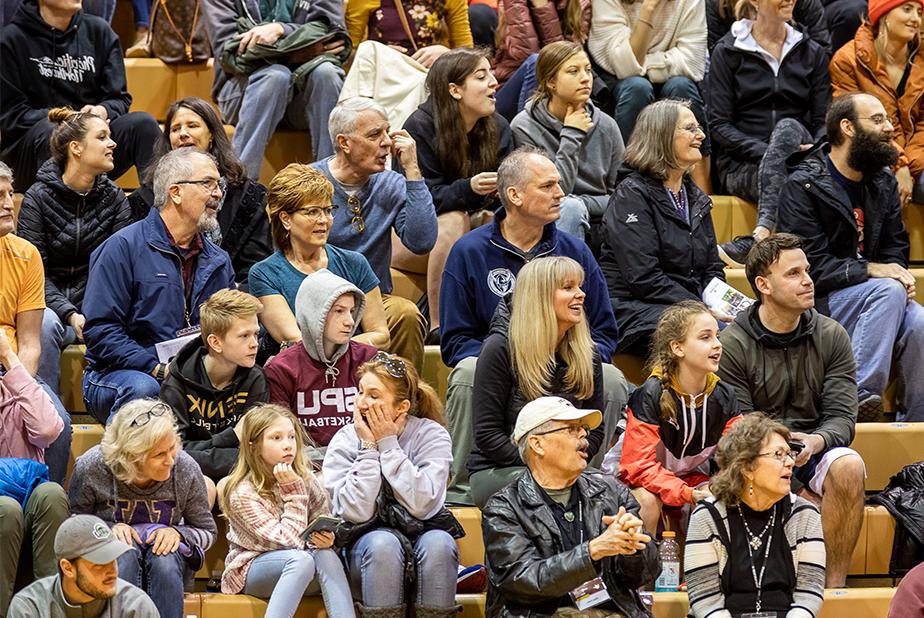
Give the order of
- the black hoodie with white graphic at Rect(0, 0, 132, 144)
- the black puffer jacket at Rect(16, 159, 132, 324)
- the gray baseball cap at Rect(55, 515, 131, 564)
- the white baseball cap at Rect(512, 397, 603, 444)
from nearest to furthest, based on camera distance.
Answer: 1. the gray baseball cap at Rect(55, 515, 131, 564)
2. the white baseball cap at Rect(512, 397, 603, 444)
3. the black puffer jacket at Rect(16, 159, 132, 324)
4. the black hoodie with white graphic at Rect(0, 0, 132, 144)

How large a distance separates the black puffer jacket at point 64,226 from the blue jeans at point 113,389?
0.60 meters

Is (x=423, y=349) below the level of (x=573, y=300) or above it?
below

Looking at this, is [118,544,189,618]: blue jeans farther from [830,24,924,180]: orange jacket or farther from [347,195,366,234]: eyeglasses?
[830,24,924,180]: orange jacket

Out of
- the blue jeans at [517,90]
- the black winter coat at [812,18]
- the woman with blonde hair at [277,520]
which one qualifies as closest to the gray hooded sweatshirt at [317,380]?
the woman with blonde hair at [277,520]

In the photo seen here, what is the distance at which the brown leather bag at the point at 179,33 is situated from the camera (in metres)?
7.28

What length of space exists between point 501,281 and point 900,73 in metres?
2.56

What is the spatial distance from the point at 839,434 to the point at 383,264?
1.86m

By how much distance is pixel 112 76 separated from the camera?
22.5ft

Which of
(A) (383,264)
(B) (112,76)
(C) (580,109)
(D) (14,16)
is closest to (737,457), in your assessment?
(A) (383,264)

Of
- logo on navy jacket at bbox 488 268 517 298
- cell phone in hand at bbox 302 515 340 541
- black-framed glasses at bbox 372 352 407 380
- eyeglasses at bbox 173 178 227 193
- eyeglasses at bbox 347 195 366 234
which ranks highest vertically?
eyeglasses at bbox 173 178 227 193

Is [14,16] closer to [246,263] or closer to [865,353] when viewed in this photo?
[246,263]

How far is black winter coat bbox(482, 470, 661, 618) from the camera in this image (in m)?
4.29

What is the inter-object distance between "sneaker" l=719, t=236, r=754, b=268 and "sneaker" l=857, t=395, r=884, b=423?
1.11 m

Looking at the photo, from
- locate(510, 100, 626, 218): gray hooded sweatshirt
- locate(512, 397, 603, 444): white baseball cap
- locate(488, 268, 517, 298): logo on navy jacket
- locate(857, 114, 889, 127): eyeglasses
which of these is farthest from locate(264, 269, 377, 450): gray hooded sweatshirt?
locate(857, 114, 889, 127): eyeglasses
